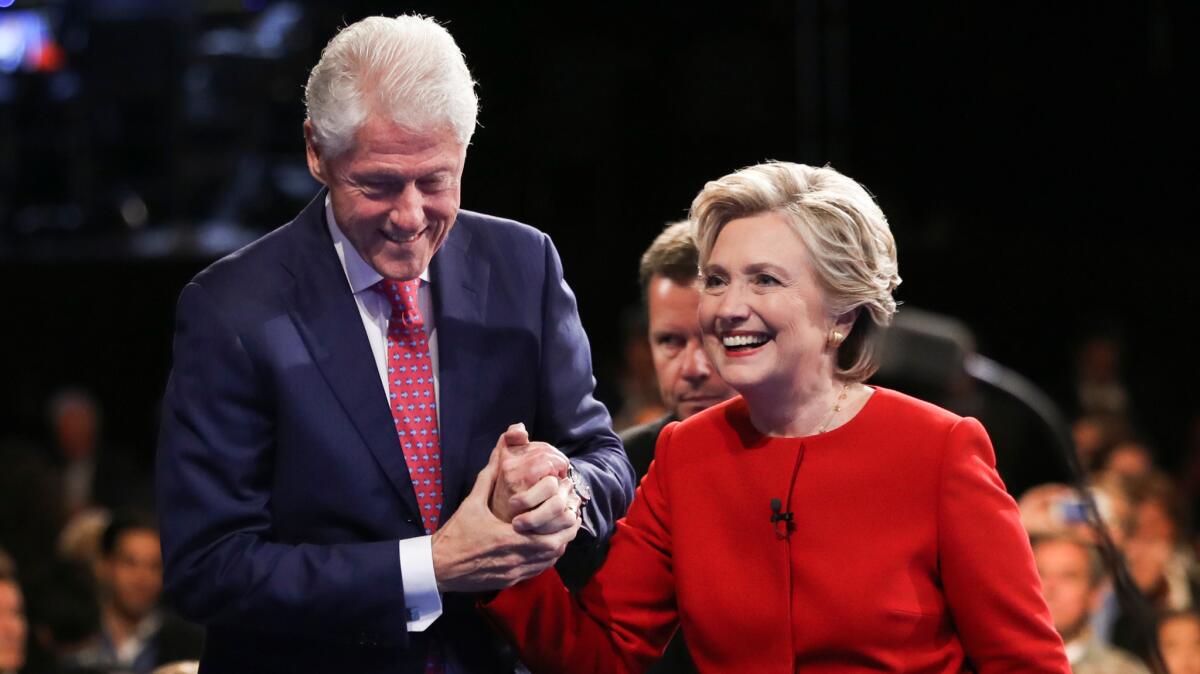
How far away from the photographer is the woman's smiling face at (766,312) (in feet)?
6.06

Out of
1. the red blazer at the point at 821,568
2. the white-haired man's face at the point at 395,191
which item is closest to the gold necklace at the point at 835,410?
the red blazer at the point at 821,568

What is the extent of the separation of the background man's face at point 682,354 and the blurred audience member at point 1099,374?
4.99 meters

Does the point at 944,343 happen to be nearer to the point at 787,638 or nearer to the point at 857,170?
the point at 787,638

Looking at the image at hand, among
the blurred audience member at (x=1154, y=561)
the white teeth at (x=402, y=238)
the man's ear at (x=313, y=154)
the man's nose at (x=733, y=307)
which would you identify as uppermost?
the man's ear at (x=313, y=154)

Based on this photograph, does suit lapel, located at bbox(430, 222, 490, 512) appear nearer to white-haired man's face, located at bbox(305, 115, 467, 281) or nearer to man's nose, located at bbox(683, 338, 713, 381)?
white-haired man's face, located at bbox(305, 115, 467, 281)

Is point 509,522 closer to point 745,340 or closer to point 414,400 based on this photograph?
point 414,400

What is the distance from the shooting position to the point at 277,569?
69.0 inches

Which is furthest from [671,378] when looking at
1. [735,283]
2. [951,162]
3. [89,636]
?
[951,162]

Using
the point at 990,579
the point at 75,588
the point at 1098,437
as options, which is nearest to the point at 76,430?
→ the point at 75,588

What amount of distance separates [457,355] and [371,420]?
0.13 metres

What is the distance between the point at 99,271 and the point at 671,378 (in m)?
5.23

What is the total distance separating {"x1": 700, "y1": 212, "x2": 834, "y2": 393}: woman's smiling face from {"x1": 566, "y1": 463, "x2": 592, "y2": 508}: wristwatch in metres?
0.21

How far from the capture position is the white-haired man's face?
1.80 metres

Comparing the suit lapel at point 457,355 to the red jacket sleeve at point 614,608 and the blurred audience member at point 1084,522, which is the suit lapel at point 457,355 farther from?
the blurred audience member at point 1084,522
